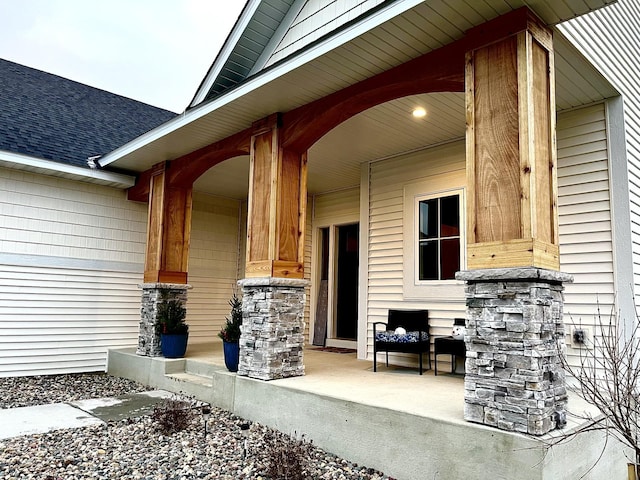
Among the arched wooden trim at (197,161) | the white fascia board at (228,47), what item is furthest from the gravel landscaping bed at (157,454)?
the white fascia board at (228,47)

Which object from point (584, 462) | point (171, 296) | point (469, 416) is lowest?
point (584, 462)

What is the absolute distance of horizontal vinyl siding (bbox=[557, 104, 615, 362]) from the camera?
4312 millimetres

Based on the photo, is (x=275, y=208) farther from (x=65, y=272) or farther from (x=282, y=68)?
(x=65, y=272)

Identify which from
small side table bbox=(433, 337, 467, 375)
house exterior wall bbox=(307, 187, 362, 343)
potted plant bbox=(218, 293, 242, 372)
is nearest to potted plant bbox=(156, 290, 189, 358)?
potted plant bbox=(218, 293, 242, 372)

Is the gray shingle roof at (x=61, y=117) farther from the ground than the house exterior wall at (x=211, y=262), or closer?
farther from the ground

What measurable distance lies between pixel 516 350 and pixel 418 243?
3.25m

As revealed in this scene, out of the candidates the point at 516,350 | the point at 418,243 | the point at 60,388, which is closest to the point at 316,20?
the point at 418,243

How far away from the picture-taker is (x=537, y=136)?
307cm

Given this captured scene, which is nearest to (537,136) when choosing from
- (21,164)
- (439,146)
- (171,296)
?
(439,146)

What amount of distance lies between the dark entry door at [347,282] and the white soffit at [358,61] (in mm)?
3203

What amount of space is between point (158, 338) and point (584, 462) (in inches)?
203

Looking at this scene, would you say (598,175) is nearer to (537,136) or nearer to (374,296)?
(537,136)

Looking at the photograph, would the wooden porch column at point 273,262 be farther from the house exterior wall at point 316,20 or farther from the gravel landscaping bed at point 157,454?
the house exterior wall at point 316,20

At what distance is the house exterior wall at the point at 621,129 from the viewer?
13.2 ft
